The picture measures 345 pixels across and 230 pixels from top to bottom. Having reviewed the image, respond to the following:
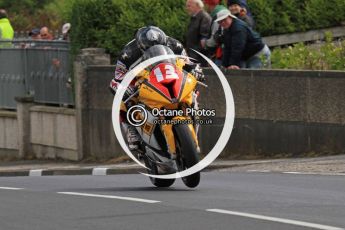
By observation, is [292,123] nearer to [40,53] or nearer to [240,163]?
[240,163]

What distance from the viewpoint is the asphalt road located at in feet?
36.9

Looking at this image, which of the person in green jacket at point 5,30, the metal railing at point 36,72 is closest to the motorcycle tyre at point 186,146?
the metal railing at point 36,72

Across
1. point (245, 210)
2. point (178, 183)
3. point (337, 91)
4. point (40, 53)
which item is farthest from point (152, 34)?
point (40, 53)

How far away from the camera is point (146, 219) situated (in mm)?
11656

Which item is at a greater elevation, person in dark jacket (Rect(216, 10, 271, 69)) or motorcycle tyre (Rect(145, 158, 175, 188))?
person in dark jacket (Rect(216, 10, 271, 69))

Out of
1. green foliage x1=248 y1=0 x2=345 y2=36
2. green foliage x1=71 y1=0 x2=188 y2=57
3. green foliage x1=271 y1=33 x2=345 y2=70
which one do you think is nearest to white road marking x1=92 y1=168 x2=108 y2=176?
green foliage x1=271 y1=33 x2=345 y2=70


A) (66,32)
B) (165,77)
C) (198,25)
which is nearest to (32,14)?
(66,32)

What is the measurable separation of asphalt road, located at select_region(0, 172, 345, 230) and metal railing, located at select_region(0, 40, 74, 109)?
30.8 ft

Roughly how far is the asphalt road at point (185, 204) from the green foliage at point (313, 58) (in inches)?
160

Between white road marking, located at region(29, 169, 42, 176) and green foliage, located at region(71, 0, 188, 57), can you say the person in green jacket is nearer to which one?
green foliage, located at region(71, 0, 188, 57)

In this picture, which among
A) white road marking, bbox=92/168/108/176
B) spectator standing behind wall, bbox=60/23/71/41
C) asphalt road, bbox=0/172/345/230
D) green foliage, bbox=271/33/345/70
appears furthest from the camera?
spectator standing behind wall, bbox=60/23/71/41

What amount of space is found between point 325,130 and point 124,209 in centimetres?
731

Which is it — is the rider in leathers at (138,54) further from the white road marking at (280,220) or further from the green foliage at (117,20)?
the green foliage at (117,20)

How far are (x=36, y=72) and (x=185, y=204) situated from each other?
15.0 m
